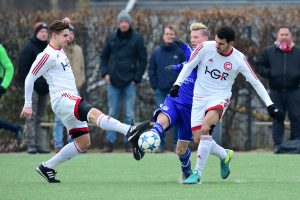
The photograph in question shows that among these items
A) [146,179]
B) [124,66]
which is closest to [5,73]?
[124,66]

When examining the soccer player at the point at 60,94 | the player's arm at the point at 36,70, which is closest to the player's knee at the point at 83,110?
the soccer player at the point at 60,94

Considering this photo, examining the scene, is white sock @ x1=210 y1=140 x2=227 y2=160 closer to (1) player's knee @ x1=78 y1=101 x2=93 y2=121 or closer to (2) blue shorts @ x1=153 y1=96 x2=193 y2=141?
(2) blue shorts @ x1=153 y1=96 x2=193 y2=141

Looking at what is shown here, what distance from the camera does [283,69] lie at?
17438 millimetres

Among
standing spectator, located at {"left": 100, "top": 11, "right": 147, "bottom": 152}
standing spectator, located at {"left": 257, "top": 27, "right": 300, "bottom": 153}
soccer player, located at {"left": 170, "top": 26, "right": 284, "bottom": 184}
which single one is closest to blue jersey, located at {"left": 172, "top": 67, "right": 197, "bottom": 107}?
soccer player, located at {"left": 170, "top": 26, "right": 284, "bottom": 184}

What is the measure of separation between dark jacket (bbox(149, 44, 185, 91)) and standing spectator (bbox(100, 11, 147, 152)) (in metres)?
0.21

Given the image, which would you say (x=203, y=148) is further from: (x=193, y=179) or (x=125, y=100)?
(x=125, y=100)

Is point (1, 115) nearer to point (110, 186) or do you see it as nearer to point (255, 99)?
point (255, 99)

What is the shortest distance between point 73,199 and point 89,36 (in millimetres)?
9923

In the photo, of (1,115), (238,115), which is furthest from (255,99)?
(1,115)

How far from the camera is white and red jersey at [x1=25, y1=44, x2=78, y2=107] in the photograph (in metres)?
11.8

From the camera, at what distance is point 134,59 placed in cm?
1809

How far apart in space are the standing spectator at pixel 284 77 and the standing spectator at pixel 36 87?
3.92 metres

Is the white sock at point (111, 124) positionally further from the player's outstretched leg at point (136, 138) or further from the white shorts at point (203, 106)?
the white shorts at point (203, 106)

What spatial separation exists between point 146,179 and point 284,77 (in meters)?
5.72
